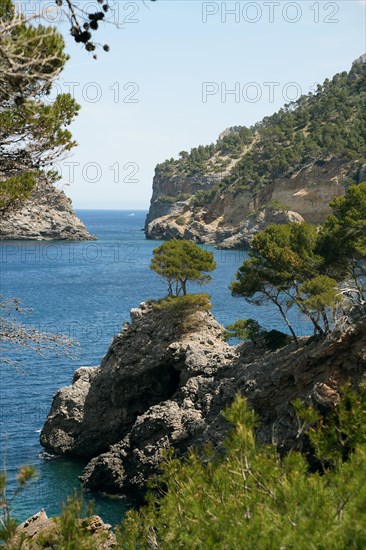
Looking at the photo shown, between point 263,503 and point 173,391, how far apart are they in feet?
82.4

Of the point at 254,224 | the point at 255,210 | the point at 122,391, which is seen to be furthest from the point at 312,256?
the point at 255,210

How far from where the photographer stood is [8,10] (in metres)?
12.8

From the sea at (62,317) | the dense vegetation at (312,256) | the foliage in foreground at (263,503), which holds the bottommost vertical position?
the sea at (62,317)

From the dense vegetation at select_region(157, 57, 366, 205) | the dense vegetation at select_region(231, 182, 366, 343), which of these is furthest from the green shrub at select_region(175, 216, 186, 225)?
the dense vegetation at select_region(231, 182, 366, 343)

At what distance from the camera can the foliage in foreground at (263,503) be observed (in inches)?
286

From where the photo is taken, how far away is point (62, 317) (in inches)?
2522

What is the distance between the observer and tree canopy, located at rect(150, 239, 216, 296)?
124ft

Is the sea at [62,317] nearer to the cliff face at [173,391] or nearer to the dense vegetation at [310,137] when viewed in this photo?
the cliff face at [173,391]

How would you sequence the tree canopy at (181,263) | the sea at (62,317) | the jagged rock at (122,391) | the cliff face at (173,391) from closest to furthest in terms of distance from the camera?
the cliff face at (173,391), the sea at (62,317), the jagged rock at (122,391), the tree canopy at (181,263)

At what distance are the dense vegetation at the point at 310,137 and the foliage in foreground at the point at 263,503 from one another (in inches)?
3664

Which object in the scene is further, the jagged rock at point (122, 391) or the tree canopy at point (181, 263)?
the tree canopy at point (181, 263)

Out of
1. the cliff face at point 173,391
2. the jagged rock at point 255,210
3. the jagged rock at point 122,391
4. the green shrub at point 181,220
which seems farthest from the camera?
the green shrub at point 181,220

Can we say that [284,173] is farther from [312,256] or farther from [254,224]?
[312,256]

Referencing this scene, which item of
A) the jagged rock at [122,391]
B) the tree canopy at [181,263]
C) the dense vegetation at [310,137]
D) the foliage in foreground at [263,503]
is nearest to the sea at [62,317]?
the jagged rock at [122,391]
